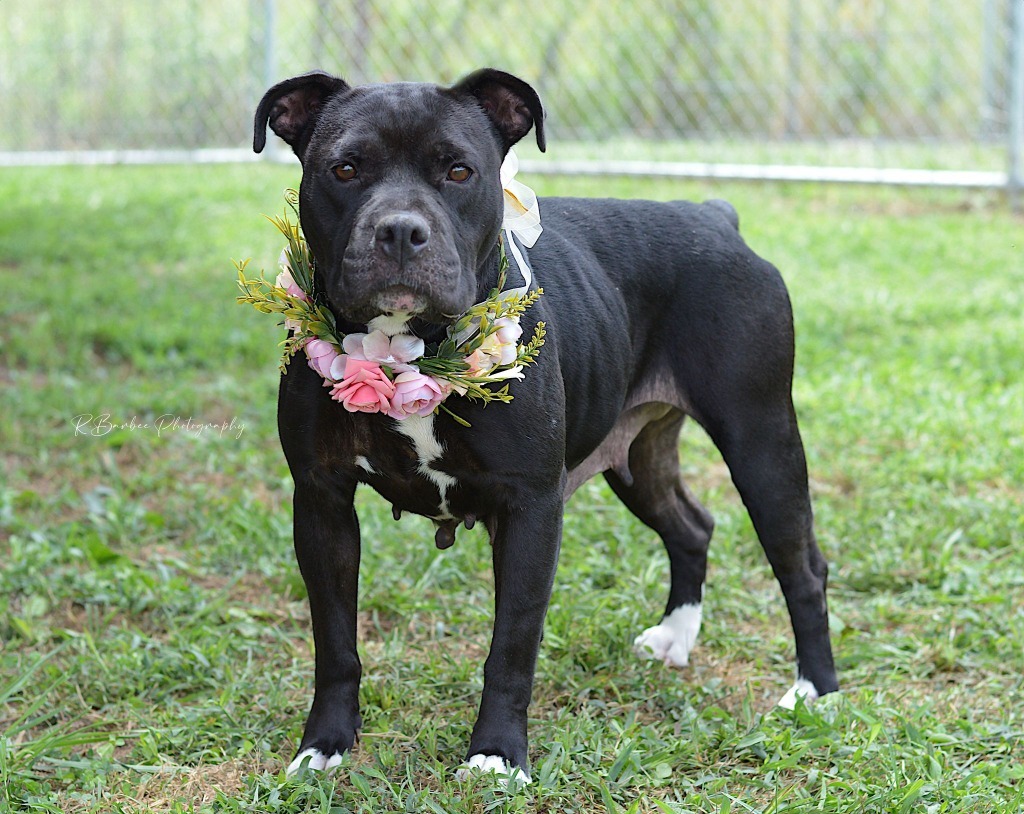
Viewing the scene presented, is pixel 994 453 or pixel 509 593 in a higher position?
pixel 509 593

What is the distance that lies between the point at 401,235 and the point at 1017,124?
784cm

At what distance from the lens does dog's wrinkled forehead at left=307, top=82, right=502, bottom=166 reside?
8.55ft

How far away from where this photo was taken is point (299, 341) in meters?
2.75

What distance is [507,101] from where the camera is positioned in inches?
112

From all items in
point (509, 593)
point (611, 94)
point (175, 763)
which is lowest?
point (611, 94)

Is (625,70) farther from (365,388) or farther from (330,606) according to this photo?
(365,388)

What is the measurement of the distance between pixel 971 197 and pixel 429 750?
7.92 meters

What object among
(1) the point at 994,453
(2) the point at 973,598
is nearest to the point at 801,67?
(1) the point at 994,453

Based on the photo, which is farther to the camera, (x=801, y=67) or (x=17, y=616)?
(x=801, y=67)

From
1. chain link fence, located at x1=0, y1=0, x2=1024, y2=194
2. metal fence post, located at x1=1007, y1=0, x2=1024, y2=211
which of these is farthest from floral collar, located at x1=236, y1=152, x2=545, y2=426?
chain link fence, located at x1=0, y1=0, x2=1024, y2=194

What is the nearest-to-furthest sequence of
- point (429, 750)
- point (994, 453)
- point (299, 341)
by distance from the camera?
point (299, 341)
point (429, 750)
point (994, 453)

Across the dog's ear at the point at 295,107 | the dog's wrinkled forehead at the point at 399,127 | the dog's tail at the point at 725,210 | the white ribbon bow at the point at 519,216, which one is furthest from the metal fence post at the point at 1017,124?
the dog's ear at the point at 295,107

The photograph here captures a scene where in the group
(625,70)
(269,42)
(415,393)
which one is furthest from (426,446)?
(269,42)

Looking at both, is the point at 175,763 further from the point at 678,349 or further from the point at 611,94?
the point at 611,94
